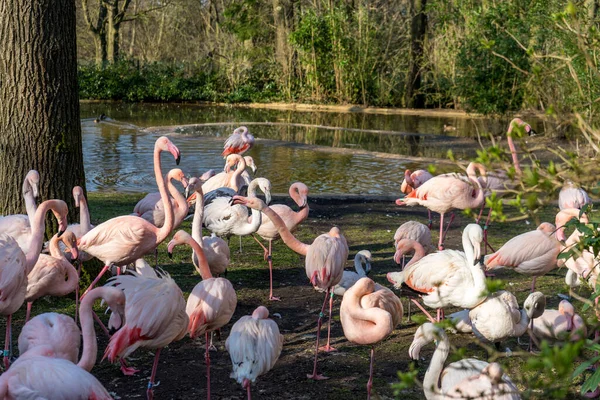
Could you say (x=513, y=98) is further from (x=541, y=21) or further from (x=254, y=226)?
(x=254, y=226)

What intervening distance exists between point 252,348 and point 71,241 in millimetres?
1843

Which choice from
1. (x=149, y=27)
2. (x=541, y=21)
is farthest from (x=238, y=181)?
(x=149, y=27)

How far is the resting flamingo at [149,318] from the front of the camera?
13.3 ft

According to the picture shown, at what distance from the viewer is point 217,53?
27203 millimetres

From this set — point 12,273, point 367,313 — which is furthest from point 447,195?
point 12,273

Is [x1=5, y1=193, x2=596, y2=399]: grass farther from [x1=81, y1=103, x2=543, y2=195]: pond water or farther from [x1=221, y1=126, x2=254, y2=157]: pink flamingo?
[x1=221, y1=126, x2=254, y2=157]: pink flamingo

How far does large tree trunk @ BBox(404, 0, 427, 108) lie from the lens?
22031mm

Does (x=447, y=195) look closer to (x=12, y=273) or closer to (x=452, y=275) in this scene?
(x=452, y=275)

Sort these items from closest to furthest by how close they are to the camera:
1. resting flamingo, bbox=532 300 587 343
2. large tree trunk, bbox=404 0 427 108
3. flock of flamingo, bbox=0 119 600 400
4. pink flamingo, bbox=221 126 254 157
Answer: flock of flamingo, bbox=0 119 600 400, resting flamingo, bbox=532 300 587 343, pink flamingo, bbox=221 126 254 157, large tree trunk, bbox=404 0 427 108

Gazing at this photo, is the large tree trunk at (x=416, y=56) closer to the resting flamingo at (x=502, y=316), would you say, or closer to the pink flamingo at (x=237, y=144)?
the pink flamingo at (x=237, y=144)

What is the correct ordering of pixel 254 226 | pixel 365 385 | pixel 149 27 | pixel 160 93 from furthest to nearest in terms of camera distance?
pixel 149 27 < pixel 160 93 < pixel 254 226 < pixel 365 385

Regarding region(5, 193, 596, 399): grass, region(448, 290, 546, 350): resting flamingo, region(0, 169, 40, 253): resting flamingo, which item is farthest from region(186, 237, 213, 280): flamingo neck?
region(448, 290, 546, 350): resting flamingo

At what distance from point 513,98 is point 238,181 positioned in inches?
379

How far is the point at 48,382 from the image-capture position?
3.12m
